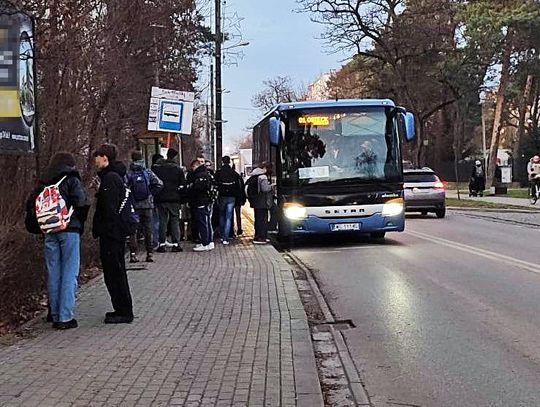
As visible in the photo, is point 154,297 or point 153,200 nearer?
point 154,297

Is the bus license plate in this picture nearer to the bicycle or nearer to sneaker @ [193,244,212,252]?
sneaker @ [193,244,212,252]

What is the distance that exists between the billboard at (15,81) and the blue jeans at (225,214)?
9.12 m

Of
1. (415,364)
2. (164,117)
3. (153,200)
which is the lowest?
(415,364)

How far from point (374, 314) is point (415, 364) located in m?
2.52

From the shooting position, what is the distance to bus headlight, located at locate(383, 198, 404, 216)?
1788cm

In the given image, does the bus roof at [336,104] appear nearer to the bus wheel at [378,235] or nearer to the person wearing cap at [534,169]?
the bus wheel at [378,235]

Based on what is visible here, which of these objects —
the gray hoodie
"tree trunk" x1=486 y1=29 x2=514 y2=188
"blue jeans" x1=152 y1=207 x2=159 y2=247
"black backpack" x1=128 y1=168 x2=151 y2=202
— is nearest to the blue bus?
the gray hoodie

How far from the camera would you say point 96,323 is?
9.03 metres

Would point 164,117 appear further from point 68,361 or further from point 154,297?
point 68,361

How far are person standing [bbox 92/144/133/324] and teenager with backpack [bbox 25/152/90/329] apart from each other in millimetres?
283

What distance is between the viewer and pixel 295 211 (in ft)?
58.4

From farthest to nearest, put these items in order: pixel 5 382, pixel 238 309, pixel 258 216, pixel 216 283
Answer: pixel 258 216 → pixel 216 283 → pixel 238 309 → pixel 5 382

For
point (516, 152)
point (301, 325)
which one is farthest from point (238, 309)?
point (516, 152)

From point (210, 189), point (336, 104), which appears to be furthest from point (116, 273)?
point (336, 104)
